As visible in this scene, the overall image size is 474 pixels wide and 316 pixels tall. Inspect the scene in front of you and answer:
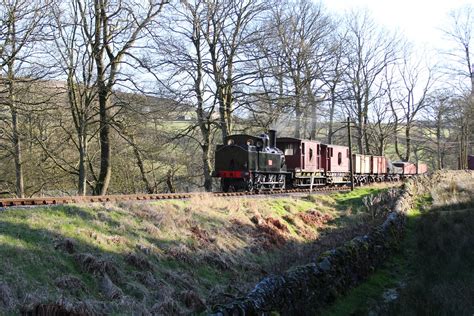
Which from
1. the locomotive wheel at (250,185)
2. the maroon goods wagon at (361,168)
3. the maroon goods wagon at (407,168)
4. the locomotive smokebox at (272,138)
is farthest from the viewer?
the maroon goods wagon at (407,168)

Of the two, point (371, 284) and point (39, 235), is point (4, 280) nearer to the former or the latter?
point (39, 235)

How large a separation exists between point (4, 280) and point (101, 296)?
4.91 ft

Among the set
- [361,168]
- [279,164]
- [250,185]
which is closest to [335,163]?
[361,168]

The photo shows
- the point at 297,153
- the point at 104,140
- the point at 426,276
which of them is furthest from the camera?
the point at 297,153

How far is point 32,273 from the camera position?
7301 millimetres

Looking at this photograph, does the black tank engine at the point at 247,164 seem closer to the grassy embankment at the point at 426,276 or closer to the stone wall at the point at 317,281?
the grassy embankment at the point at 426,276

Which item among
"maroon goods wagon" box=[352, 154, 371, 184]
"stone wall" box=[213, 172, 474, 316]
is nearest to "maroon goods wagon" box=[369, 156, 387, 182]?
"maroon goods wagon" box=[352, 154, 371, 184]

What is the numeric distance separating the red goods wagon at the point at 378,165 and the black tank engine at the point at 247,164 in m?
18.6

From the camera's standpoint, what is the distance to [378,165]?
43.4 meters

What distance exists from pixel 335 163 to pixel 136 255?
25.3m

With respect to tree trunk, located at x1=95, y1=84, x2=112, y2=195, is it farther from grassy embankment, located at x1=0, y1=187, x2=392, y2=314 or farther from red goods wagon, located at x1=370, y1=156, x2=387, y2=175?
red goods wagon, located at x1=370, y1=156, x2=387, y2=175

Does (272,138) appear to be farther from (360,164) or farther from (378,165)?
(378,165)

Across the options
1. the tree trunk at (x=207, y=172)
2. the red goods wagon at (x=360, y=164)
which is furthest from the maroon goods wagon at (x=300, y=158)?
the red goods wagon at (x=360, y=164)

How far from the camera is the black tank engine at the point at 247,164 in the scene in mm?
22531
